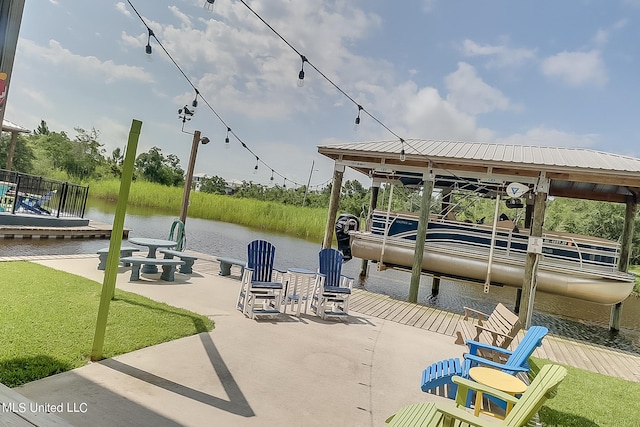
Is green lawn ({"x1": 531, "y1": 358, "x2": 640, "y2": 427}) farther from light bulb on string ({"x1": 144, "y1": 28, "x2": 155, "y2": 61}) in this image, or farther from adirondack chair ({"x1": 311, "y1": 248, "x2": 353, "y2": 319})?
light bulb on string ({"x1": 144, "y1": 28, "x2": 155, "y2": 61})

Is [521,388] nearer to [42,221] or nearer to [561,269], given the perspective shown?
[561,269]

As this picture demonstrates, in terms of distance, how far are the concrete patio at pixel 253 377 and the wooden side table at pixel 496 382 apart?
651mm

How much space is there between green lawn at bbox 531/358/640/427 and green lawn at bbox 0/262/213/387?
390cm

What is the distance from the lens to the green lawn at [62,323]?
3.08 metres

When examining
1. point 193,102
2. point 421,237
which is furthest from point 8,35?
point 421,237

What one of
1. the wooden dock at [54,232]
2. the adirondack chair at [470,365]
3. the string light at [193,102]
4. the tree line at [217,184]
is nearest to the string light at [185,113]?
the string light at [193,102]

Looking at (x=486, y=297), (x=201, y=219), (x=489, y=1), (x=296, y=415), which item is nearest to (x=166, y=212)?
(x=201, y=219)

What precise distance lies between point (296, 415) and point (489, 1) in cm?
970

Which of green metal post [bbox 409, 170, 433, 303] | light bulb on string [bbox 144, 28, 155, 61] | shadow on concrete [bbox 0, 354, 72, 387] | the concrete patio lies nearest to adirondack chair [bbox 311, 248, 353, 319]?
the concrete patio

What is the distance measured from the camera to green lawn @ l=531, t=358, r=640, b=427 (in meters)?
3.59

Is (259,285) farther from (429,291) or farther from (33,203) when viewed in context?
(33,203)

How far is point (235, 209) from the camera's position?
25078mm

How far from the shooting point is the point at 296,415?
2.87m

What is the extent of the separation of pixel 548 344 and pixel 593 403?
119 inches
